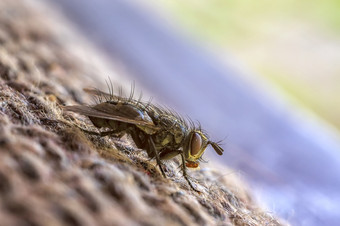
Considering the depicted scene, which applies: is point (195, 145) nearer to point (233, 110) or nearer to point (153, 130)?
point (153, 130)

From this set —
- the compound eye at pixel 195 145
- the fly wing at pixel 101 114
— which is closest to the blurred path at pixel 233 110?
the compound eye at pixel 195 145

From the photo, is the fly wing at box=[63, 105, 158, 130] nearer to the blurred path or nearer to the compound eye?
the compound eye

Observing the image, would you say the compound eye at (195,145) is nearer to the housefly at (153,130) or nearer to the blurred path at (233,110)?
the housefly at (153,130)

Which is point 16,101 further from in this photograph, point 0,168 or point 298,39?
point 298,39

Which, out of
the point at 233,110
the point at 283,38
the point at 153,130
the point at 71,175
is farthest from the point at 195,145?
the point at 283,38

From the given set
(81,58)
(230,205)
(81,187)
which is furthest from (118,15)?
(81,187)

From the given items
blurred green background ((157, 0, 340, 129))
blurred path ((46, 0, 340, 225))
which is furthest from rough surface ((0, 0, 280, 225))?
blurred green background ((157, 0, 340, 129))
